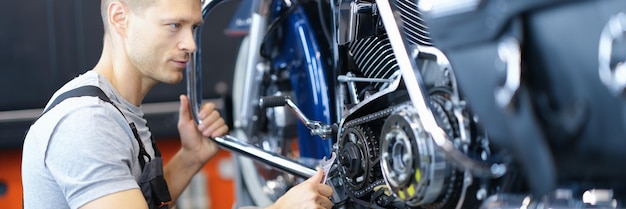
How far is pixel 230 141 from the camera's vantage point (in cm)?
189

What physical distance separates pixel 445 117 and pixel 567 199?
216 mm

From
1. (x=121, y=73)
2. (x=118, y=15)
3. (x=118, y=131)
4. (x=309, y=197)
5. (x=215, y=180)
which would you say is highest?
(x=118, y=15)

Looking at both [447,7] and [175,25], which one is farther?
[175,25]

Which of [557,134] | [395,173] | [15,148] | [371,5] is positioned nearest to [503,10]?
[557,134]

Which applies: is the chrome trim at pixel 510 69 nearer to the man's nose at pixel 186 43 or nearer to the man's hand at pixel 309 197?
the man's hand at pixel 309 197

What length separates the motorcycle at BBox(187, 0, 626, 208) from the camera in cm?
93

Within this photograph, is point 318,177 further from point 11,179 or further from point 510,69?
Answer: point 11,179

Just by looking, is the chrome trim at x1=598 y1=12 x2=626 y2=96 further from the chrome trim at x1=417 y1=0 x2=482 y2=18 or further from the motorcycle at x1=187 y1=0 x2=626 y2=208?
the chrome trim at x1=417 y1=0 x2=482 y2=18

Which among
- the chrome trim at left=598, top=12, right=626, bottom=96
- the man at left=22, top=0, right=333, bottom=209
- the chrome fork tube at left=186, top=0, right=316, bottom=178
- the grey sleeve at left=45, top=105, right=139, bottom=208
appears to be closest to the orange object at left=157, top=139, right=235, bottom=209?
the chrome fork tube at left=186, top=0, right=316, bottom=178

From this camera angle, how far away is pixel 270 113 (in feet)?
7.13

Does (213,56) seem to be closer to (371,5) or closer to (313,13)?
(313,13)

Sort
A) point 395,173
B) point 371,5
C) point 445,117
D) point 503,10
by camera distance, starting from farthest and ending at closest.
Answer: point 371,5 < point 395,173 < point 445,117 < point 503,10

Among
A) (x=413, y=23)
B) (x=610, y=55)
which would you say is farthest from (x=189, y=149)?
(x=610, y=55)

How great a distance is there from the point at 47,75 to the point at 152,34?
6.30ft
